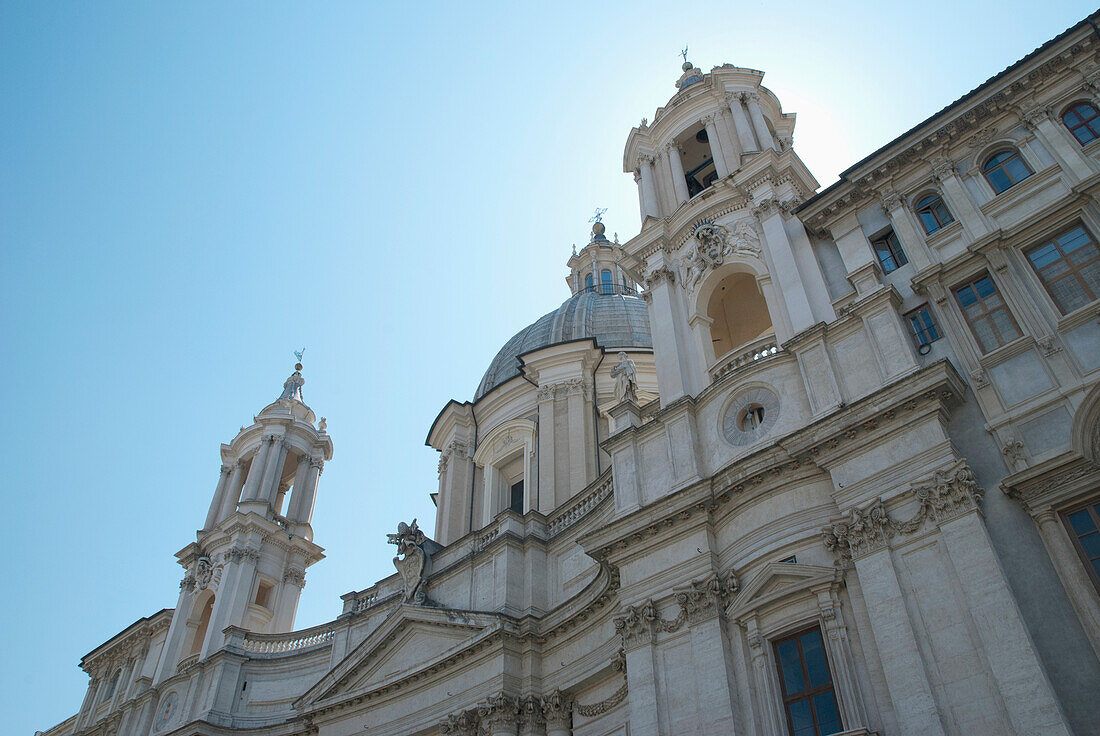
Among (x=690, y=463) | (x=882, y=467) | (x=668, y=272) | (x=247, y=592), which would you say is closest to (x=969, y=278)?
(x=882, y=467)

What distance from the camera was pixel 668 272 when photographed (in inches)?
846

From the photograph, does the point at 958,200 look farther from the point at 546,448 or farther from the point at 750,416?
the point at 546,448

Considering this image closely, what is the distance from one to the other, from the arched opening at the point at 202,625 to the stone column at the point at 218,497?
3323 mm

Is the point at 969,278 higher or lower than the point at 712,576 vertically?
higher

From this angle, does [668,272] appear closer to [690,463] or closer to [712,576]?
[690,463]

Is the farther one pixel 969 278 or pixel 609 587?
pixel 609 587

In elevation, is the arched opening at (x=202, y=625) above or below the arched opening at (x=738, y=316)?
below

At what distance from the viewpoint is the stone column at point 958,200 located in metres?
15.9

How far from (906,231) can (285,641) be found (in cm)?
2446

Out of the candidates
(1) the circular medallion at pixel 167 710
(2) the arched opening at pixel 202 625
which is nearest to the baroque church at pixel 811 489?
(1) the circular medallion at pixel 167 710

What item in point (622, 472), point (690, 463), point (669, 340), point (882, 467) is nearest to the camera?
point (882, 467)

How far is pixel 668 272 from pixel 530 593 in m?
9.23

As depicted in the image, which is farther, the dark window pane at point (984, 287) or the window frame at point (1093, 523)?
the dark window pane at point (984, 287)

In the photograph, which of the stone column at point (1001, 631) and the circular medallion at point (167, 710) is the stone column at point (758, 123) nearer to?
the stone column at point (1001, 631)
